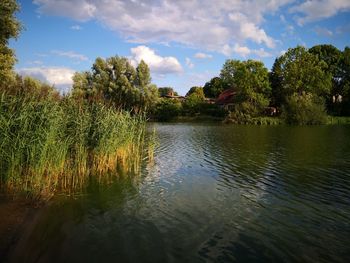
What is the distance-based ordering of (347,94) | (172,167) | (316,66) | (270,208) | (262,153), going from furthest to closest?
1. (347,94)
2. (316,66)
3. (262,153)
4. (172,167)
5. (270,208)

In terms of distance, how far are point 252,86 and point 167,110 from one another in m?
19.1

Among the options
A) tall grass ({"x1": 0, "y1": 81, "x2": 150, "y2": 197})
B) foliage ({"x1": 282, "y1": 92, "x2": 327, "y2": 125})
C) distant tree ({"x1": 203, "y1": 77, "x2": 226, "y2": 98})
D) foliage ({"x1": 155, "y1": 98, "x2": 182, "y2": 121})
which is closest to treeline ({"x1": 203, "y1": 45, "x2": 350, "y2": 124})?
foliage ({"x1": 282, "y1": 92, "x2": 327, "y2": 125})

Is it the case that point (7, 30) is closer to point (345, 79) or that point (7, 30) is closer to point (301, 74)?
point (301, 74)

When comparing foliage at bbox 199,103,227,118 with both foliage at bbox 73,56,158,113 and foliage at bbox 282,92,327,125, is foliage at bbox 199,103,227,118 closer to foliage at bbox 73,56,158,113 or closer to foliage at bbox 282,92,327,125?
foliage at bbox 73,56,158,113

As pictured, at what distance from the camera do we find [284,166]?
635 inches

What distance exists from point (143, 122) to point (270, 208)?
852 cm

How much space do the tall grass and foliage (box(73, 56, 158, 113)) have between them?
46417 millimetres

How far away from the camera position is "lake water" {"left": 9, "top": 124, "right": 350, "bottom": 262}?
21.6ft

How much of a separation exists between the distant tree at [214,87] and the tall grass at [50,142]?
9359 cm

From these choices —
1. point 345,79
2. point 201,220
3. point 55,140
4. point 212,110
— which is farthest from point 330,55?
point 55,140

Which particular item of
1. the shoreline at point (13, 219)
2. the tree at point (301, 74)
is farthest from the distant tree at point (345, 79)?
the shoreline at point (13, 219)

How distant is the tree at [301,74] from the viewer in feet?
196

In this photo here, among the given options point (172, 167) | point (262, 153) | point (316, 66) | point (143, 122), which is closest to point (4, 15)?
point (143, 122)

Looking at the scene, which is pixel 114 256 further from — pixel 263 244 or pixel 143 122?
pixel 143 122
